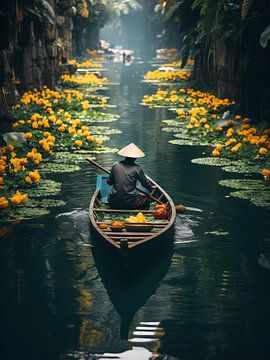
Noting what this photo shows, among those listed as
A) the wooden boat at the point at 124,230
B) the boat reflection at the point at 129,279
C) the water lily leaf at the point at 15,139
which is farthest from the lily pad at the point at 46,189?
the boat reflection at the point at 129,279

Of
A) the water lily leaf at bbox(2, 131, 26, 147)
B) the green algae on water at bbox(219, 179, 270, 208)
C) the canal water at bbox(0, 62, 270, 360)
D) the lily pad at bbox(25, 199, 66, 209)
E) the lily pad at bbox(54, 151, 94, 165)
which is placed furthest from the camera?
the water lily leaf at bbox(2, 131, 26, 147)

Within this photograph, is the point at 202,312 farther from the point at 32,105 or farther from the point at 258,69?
the point at 32,105

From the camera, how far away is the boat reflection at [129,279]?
793 centimetres

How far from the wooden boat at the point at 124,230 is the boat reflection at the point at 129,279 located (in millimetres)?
243

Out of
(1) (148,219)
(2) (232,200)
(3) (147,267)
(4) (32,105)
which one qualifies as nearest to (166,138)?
(4) (32,105)

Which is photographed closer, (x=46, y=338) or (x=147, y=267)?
(x=46, y=338)

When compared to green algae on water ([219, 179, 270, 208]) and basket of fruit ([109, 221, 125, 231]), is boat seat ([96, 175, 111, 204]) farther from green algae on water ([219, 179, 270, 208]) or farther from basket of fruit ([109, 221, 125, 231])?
basket of fruit ([109, 221, 125, 231])

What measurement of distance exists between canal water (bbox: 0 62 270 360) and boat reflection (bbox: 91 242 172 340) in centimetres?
1

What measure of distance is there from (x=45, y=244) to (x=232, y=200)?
3.70 metres

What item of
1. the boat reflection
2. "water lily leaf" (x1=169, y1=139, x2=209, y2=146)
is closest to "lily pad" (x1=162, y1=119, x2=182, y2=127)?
"water lily leaf" (x1=169, y1=139, x2=209, y2=146)

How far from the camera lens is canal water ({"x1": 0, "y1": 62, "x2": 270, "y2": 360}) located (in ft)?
22.5

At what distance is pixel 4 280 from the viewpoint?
344 inches

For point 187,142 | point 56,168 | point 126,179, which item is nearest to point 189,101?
point 187,142

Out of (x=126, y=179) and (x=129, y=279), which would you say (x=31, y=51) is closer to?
(x=126, y=179)
